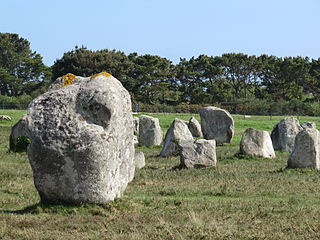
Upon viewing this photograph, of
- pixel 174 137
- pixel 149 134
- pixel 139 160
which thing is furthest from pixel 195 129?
pixel 139 160

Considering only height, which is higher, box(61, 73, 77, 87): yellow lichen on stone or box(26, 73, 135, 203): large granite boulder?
box(61, 73, 77, 87): yellow lichen on stone

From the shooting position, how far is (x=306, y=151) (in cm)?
2114

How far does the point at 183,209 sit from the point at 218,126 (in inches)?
873

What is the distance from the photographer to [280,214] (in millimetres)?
12773

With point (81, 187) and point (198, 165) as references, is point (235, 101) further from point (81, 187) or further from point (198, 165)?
point (81, 187)

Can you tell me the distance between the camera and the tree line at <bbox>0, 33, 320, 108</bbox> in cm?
7625

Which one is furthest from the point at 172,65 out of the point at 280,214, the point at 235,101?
the point at 280,214

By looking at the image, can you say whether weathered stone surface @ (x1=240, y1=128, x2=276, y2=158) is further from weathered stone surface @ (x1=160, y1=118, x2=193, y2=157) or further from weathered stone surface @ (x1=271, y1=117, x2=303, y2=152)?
weathered stone surface @ (x1=271, y1=117, x2=303, y2=152)

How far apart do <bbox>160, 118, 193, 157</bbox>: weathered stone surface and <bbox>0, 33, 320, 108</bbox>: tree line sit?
153 feet

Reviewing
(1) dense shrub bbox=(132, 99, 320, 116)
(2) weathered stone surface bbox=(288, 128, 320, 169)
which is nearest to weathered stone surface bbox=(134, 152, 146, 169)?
(2) weathered stone surface bbox=(288, 128, 320, 169)

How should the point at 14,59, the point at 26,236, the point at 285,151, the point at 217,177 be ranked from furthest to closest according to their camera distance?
the point at 14,59, the point at 285,151, the point at 217,177, the point at 26,236

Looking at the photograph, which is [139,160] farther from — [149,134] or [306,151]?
[149,134]

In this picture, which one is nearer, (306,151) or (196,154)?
(306,151)

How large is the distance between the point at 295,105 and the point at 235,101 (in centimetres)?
840
